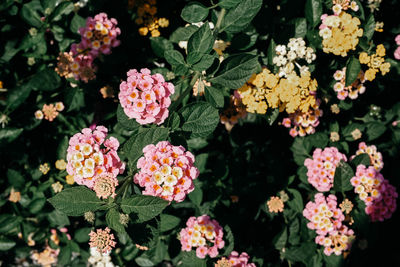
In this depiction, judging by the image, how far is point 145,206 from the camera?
1.32 m

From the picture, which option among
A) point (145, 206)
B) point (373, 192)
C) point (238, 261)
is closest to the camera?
point (145, 206)

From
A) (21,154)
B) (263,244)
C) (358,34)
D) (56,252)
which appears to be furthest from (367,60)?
(56,252)

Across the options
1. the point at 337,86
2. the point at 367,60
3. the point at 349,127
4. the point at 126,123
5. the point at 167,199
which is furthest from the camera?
the point at 349,127

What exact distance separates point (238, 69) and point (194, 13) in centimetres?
38

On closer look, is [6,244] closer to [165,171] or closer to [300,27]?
[165,171]

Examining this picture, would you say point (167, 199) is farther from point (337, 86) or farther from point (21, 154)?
point (21, 154)

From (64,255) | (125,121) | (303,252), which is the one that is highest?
(125,121)

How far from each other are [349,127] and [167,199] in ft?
4.86

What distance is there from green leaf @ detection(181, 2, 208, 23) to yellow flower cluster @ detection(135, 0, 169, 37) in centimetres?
55

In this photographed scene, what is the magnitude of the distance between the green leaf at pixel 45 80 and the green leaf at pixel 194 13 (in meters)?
0.94

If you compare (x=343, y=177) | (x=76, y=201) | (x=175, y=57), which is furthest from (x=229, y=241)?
(x=175, y=57)

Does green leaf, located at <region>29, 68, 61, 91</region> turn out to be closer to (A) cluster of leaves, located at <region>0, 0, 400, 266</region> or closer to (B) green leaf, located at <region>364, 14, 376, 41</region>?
(A) cluster of leaves, located at <region>0, 0, 400, 266</region>

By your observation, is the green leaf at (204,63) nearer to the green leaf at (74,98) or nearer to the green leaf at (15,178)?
the green leaf at (74,98)

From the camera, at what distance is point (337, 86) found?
6.75ft
